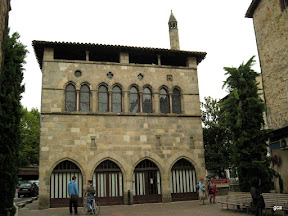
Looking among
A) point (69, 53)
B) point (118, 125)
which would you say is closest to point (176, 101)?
point (118, 125)

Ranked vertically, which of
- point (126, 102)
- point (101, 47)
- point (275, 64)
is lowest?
point (126, 102)

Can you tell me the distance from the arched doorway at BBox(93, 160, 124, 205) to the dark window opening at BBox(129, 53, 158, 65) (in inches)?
285

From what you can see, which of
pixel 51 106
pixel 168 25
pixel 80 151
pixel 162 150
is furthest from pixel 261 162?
pixel 168 25

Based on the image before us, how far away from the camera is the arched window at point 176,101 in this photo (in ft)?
65.7

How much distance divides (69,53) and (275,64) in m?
12.9

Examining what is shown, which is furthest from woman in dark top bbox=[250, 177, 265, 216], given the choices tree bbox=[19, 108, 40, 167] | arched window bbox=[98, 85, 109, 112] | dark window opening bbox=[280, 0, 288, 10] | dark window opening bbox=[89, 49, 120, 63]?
tree bbox=[19, 108, 40, 167]

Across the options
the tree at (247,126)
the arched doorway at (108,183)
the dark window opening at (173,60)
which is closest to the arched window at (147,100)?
the dark window opening at (173,60)

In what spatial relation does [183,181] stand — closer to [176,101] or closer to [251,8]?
[176,101]

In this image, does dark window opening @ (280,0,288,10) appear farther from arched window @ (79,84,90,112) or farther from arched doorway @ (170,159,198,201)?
arched window @ (79,84,90,112)

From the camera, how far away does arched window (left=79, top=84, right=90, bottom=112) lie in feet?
60.7

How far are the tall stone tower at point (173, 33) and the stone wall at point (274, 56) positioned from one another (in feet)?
19.3

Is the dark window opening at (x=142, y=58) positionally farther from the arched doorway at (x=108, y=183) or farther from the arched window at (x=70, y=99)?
the arched doorway at (x=108, y=183)

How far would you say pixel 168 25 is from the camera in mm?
23938

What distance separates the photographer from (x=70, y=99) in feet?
60.3
